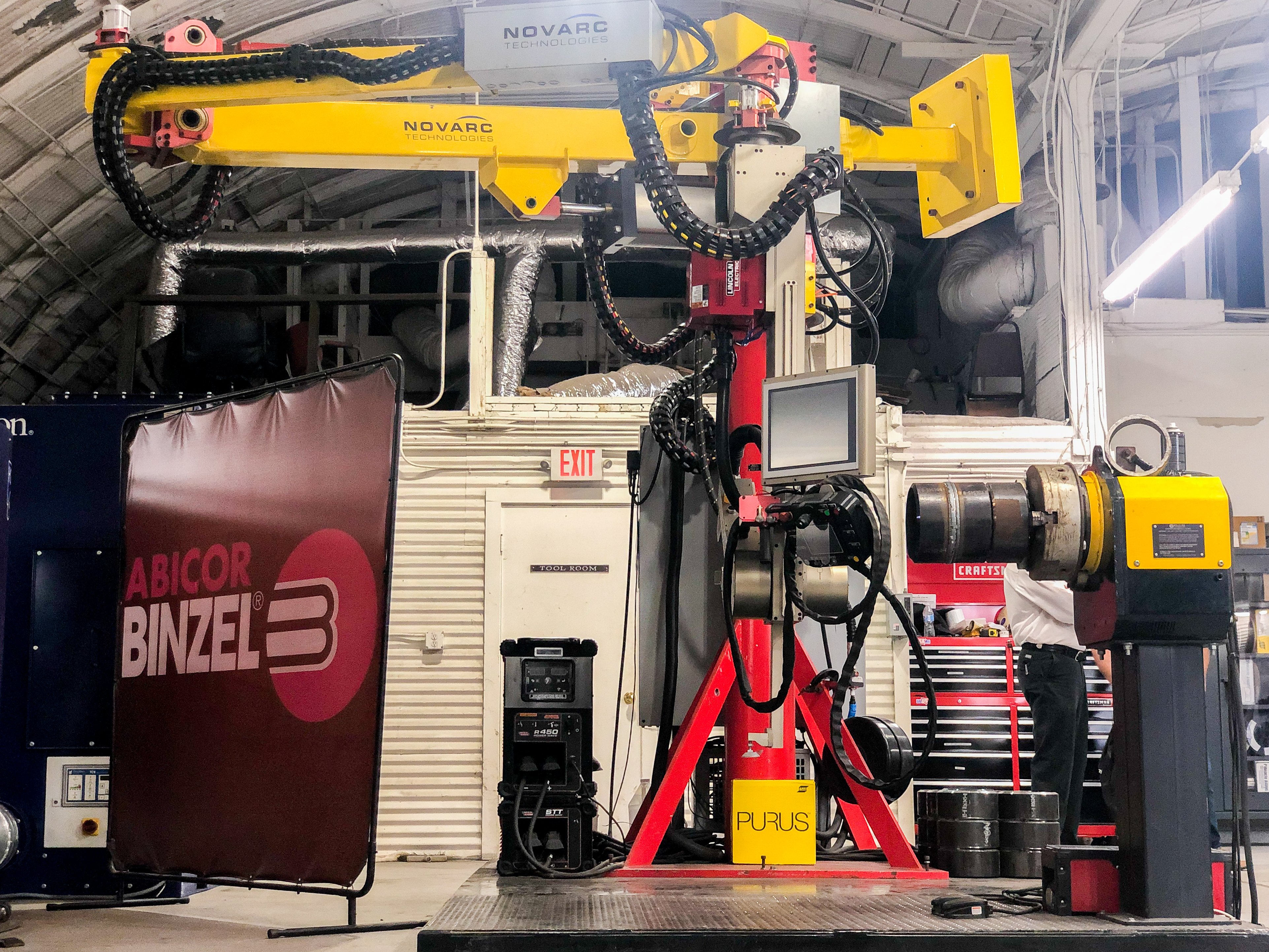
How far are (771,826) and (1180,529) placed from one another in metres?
1.63

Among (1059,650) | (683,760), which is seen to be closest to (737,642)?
(683,760)

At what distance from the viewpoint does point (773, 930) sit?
2.83m

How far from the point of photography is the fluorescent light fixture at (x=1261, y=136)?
5.43 metres

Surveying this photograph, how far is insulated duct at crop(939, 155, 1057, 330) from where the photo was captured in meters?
8.03

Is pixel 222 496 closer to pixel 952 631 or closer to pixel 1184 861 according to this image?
pixel 1184 861

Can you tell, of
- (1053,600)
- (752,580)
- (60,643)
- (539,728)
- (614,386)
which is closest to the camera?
(752,580)

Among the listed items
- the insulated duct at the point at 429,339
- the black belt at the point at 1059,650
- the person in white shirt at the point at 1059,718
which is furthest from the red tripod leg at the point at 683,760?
the insulated duct at the point at 429,339

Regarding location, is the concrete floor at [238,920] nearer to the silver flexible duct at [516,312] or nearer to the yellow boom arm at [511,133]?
the yellow boom arm at [511,133]

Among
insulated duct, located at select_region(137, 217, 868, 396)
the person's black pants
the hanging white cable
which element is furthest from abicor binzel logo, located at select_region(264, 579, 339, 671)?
the hanging white cable

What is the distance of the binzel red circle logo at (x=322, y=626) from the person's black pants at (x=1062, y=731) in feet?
11.0

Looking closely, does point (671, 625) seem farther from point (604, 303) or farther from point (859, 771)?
point (604, 303)

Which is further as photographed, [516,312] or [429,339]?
[429,339]

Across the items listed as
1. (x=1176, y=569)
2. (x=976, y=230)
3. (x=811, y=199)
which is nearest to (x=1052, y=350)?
(x=976, y=230)

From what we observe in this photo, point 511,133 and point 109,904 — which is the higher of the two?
point 511,133
